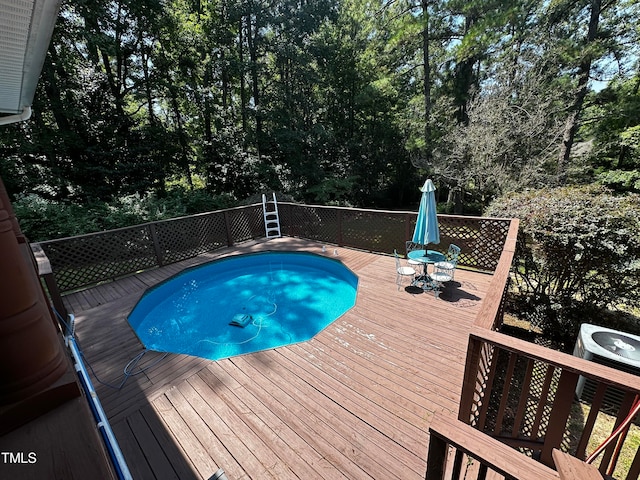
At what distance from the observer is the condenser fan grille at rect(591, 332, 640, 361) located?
328 centimetres

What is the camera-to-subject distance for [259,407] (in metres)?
2.58

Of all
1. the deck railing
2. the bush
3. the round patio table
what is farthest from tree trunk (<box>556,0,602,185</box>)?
the deck railing

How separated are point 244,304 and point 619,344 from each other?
585 centimetres

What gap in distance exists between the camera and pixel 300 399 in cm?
265

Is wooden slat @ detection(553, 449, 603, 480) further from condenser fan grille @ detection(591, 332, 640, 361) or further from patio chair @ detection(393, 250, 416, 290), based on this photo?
patio chair @ detection(393, 250, 416, 290)

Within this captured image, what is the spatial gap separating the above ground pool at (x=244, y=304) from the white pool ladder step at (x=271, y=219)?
143 cm

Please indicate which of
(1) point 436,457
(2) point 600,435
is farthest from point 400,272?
(1) point 436,457

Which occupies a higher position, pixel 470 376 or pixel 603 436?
pixel 470 376

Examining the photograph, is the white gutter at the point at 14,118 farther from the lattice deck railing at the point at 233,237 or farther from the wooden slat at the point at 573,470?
the lattice deck railing at the point at 233,237

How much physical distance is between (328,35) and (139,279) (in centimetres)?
1326

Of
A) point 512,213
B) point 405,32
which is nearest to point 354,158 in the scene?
point 405,32

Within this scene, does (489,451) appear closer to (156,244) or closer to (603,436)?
(603,436)

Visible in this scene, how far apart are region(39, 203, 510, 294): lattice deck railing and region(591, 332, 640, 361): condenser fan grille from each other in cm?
181

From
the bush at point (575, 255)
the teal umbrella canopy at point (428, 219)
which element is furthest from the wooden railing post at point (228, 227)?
the bush at point (575, 255)
